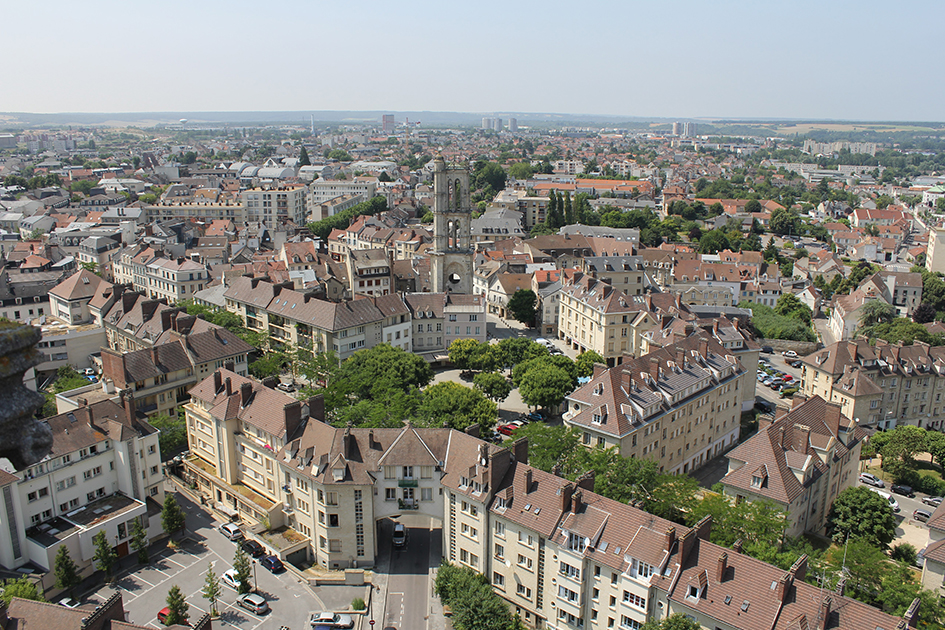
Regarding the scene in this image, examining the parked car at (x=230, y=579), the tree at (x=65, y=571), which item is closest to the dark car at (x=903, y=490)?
the parked car at (x=230, y=579)

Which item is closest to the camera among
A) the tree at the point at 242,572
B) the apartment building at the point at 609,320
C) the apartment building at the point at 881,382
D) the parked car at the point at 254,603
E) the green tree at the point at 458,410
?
the parked car at the point at 254,603

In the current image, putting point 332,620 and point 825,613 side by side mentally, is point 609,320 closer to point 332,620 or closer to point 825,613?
point 332,620

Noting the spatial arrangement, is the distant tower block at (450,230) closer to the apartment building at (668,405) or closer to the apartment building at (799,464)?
the apartment building at (668,405)

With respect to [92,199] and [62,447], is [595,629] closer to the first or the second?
[62,447]

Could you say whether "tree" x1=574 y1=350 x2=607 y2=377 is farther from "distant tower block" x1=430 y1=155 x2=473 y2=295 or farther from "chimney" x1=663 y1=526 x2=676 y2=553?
"chimney" x1=663 y1=526 x2=676 y2=553

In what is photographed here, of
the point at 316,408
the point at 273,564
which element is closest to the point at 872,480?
the point at 316,408

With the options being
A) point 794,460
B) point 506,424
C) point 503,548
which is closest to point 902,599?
point 794,460

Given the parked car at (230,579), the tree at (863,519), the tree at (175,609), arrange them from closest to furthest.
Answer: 1. the tree at (175,609)
2. the parked car at (230,579)
3. the tree at (863,519)

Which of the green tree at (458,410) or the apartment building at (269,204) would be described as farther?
the apartment building at (269,204)
